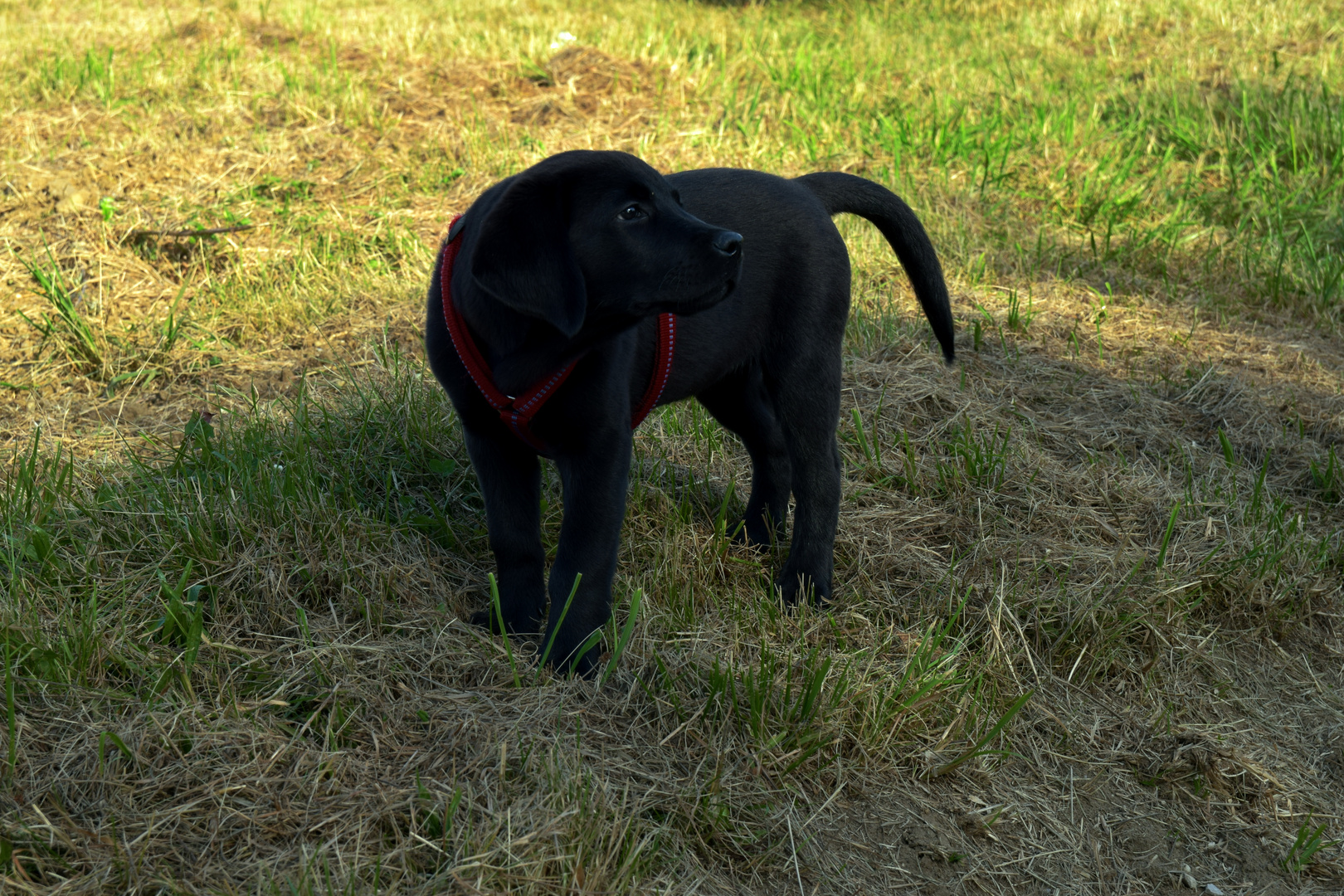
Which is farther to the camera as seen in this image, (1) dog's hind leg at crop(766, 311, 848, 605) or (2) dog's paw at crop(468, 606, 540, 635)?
(1) dog's hind leg at crop(766, 311, 848, 605)

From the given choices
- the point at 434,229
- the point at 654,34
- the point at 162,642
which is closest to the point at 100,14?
the point at 654,34

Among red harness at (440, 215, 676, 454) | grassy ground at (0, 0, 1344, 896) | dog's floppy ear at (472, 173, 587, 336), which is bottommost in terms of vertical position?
grassy ground at (0, 0, 1344, 896)

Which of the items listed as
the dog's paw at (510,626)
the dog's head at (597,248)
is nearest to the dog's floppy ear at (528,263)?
the dog's head at (597,248)

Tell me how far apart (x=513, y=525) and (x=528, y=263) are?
2.29ft

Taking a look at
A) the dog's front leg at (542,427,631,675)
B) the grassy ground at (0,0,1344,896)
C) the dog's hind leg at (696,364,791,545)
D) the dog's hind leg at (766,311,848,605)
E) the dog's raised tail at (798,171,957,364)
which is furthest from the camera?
the dog's hind leg at (696,364,791,545)

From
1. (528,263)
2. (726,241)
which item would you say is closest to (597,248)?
(528,263)

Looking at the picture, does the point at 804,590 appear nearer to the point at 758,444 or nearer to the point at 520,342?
the point at 758,444

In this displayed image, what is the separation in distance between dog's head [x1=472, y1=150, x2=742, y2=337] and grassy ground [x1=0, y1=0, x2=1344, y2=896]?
0.79 m

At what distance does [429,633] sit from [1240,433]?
296 cm

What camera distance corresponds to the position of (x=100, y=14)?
7.98m

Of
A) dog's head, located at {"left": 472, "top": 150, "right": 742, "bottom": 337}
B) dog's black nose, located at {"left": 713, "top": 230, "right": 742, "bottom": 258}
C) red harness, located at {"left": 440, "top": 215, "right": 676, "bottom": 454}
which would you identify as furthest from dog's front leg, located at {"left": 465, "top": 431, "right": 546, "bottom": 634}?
dog's black nose, located at {"left": 713, "top": 230, "right": 742, "bottom": 258}

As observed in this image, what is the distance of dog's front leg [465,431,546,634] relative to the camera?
8.12 feet

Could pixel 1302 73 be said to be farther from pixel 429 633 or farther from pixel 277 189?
pixel 429 633

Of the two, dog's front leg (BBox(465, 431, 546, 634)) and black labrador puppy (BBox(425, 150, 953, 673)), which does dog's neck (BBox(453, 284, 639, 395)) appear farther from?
dog's front leg (BBox(465, 431, 546, 634))
